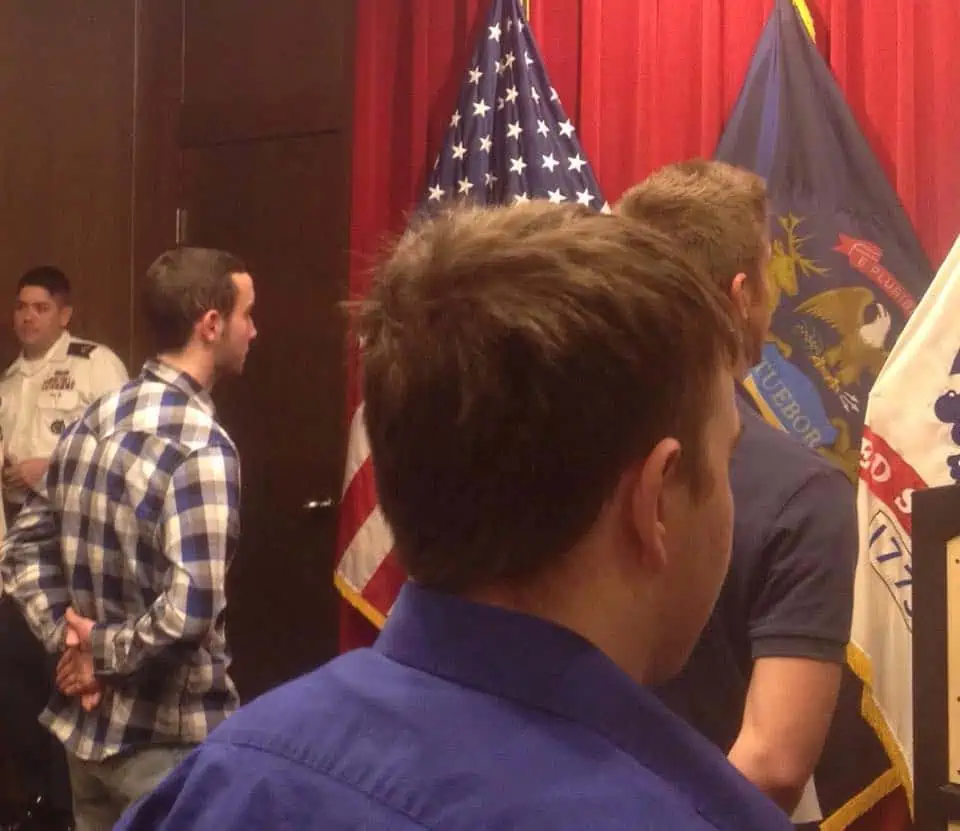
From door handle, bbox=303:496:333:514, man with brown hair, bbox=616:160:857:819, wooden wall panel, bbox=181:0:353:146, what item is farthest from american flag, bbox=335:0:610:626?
man with brown hair, bbox=616:160:857:819

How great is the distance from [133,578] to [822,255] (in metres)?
1.77

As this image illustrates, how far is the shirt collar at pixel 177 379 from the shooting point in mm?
2074

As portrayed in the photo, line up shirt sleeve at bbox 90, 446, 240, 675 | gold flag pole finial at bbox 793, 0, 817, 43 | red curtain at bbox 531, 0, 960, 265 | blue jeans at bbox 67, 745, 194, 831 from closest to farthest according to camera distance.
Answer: shirt sleeve at bbox 90, 446, 240, 675, blue jeans at bbox 67, 745, 194, 831, red curtain at bbox 531, 0, 960, 265, gold flag pole finial at bbox 793, 0, 817, 43

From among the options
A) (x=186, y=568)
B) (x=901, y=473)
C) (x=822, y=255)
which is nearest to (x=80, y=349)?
(x=186, y=568)

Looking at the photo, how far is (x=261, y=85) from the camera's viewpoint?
4133 millimetres

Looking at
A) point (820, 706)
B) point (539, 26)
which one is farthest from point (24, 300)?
point (820, 706)

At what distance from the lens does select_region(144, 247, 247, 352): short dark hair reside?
7.20 ft

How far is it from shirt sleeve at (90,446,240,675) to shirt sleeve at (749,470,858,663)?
1046 mm

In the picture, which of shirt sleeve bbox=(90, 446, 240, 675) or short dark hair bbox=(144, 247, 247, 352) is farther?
short dark hair bbox=(144, 247, 247, 352)

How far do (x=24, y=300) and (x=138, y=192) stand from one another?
27.0 inches

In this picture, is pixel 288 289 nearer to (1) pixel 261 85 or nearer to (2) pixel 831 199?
(1) pixel 261 85

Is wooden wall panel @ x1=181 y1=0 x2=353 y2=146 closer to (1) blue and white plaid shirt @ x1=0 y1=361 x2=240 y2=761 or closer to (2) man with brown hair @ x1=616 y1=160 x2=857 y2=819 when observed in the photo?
(1) blue and white plaid shirt @ x1=0 y1=361 x2=240 y2=761

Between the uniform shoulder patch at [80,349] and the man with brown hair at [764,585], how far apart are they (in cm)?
327

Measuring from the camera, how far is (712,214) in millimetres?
1284
